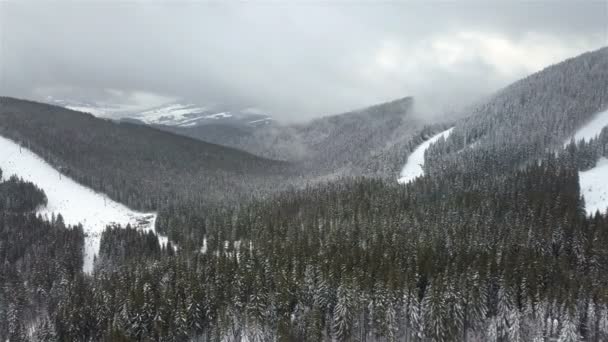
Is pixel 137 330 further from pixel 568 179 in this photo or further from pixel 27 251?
pixel 568 179

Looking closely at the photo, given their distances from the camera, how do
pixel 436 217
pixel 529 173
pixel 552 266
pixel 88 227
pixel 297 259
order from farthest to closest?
pixel 88 227
pixel 529 173
pixel 436 217
pixel 297 259
pixel 552 266

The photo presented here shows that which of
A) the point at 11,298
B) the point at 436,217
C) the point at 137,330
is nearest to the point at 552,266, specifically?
the point at 436,217

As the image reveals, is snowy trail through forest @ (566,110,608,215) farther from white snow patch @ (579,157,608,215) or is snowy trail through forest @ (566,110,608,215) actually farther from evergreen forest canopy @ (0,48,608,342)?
evergreen forest canopy @ (0,48,608,342)

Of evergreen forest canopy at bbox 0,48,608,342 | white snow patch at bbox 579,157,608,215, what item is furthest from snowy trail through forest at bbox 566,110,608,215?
evergreen forest canopy at bbox 0,48,608,342

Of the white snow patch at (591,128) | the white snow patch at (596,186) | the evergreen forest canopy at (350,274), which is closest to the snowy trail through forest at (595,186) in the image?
the white snow patch at (596,186)

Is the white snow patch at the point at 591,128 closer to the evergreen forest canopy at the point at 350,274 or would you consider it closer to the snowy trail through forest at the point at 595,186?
the snowy trail through forest at the point at 595,186

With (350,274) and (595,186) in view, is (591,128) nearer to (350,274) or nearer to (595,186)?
(595,186)

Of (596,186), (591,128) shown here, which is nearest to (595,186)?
(596,186)

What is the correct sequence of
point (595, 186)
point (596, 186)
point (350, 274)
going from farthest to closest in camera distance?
point (595, 186) → point (596, 186) → point (350, 274)
